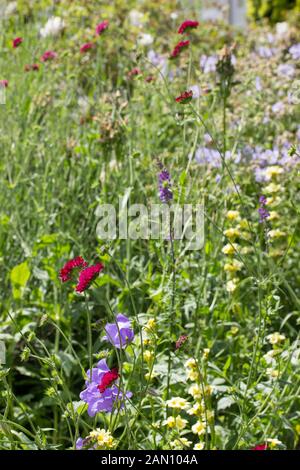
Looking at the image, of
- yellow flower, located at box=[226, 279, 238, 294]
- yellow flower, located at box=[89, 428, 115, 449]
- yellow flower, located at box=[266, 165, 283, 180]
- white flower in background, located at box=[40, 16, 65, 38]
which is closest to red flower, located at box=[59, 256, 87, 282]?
yellow flower, located at box=[89, 428, 115, 449]

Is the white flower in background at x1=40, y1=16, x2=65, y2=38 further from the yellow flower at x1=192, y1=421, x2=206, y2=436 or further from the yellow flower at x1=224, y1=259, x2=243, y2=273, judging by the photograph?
the yellow flower at x1=192, y1=421, x2=206, y2=436

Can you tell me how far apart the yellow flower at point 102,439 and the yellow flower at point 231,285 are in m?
0.80

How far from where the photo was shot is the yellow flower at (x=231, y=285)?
2.23 m

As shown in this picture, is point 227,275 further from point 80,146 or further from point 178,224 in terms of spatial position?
point 80,146

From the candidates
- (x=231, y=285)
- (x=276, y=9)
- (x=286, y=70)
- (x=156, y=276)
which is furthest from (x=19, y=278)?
(x=276, y=9)

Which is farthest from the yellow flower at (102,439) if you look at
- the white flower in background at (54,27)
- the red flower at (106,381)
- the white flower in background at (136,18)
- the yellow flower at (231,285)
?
the white flower in background at (136,18)

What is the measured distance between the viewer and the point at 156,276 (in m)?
2.35

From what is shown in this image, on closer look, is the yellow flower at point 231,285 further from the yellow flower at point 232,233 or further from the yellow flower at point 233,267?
the yellow flower at point 232,233

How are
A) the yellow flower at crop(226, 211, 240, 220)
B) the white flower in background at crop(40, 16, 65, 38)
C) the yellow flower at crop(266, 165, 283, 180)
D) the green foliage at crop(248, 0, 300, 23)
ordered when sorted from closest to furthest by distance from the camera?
the yellow flower at crop(226, 211, 240, 220) < the yellow flower at crop(266, 165, 283, 180) < the white flower in background at crop(40, 16, 65, 38) < the green foliage at crop(248, 0, 300, 23)

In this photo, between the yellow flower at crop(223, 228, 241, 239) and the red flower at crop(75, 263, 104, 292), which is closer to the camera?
the red flower at crop(75, 263, 104, 292)

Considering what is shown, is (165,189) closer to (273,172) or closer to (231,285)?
(231,285)

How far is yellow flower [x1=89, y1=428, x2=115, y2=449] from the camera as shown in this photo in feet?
4.91

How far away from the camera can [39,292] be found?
2467 millimetres

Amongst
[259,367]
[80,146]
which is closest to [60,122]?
[80,146]
